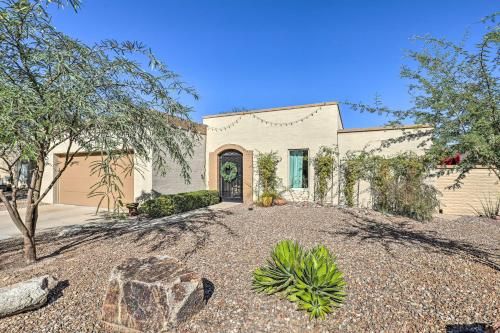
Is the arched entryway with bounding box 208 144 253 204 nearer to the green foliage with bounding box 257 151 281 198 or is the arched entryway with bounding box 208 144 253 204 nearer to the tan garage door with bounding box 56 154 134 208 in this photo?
the green foliage with bounding box 257 151 281 198

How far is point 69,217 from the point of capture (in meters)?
8.95

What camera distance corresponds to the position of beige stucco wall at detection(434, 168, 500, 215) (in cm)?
894

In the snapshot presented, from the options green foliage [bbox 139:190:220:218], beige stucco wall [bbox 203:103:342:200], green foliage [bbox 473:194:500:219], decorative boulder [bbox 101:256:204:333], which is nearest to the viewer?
decorative boulder [bbox 101:256:204:333]

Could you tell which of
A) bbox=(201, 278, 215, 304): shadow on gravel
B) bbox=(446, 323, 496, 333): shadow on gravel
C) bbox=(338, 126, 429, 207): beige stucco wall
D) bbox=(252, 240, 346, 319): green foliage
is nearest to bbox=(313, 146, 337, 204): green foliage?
bbox=(338, 126, 429, 207): beige stucco wall

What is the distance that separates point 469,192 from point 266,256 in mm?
8540

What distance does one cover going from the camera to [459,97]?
3420mm

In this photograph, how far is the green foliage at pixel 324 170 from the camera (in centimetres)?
1055

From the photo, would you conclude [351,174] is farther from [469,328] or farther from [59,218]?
[59,218]

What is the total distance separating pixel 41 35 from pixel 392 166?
9678 millimetres

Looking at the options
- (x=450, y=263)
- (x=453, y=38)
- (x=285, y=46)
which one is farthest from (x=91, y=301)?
(x=285, y=46)

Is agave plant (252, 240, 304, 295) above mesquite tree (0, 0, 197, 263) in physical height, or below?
below

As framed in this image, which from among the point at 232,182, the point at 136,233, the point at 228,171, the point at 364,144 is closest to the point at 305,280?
the point at 136,233

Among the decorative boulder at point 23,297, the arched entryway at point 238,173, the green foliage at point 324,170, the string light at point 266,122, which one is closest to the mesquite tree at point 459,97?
the decorative boulder at point 23,297

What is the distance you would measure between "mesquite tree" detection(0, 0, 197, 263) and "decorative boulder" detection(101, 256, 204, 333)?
122cm
